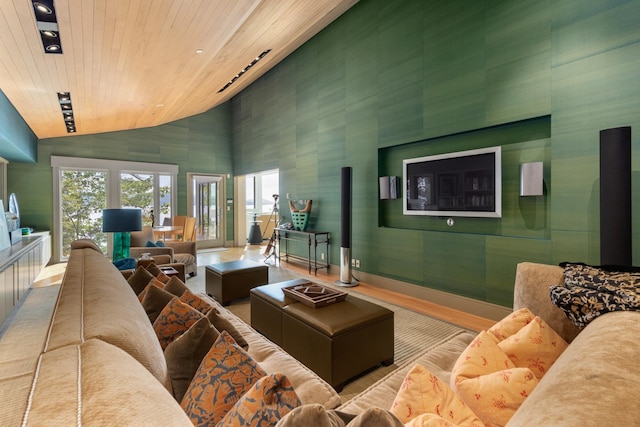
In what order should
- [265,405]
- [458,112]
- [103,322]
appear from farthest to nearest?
[458,112] < [103,322] < [265,405]

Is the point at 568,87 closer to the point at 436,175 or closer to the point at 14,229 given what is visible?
the point at 436,175

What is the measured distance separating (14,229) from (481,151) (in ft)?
21.0

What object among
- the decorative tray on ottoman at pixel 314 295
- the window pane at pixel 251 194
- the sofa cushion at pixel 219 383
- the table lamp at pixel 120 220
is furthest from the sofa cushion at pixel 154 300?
the window pane at pixel 251 194

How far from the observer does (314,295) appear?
2.53m

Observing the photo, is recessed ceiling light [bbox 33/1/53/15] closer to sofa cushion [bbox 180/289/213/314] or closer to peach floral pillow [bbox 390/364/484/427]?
sofa cushion [bbox 180/289/213/314]

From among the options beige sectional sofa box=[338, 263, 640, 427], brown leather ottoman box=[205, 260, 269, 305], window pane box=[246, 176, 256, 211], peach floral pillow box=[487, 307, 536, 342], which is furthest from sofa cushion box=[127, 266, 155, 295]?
window pane box=[246, 176, 256, 211]

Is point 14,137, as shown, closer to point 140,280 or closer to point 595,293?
point 140,280

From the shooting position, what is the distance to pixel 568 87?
2.84 meters

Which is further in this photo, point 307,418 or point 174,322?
point 174,322

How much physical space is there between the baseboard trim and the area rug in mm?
481

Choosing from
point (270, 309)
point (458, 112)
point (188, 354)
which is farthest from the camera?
point (458, 112)

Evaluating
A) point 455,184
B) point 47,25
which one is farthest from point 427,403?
point 47,25

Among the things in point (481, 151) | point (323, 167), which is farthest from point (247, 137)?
point (481, 151)

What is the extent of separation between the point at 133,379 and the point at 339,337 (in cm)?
160
